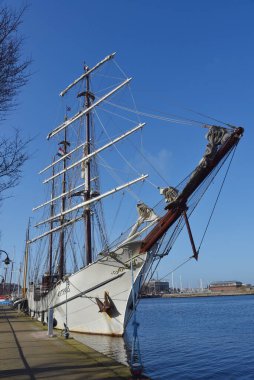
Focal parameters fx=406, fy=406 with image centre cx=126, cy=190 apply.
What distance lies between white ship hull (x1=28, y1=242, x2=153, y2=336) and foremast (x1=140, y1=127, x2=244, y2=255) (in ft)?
3.35

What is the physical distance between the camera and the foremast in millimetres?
15655

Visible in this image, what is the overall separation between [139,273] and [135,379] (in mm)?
12506

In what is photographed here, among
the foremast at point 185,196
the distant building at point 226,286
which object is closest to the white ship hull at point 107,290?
the foremast at point 185,196

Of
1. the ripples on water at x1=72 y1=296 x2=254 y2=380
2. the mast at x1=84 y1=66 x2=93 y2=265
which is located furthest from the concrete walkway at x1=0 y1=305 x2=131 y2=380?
the mast at x1=84 y1=66 x2=93 y2=265

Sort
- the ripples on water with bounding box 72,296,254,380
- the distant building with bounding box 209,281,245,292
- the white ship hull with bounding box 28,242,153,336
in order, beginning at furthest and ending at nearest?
the distant building with bounding box 209,281,245,292 < the white ship hull with bounding box 28,242,153,336 < the ripples on water with bounding box 72,296,254,380

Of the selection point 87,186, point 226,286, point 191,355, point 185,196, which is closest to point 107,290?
point 191,355

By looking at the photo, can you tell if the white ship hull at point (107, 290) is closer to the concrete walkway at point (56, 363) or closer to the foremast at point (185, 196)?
the foremast at point (185, 196)

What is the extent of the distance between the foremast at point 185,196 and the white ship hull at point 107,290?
1021 millimetres

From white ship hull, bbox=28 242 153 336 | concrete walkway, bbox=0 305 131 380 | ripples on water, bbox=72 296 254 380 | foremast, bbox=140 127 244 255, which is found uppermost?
foremast, bbox=140 127 244 255

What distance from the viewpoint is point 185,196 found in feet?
56.1

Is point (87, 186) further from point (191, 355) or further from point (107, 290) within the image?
point (191, 355)

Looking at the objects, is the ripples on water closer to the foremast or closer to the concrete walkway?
the concrete walkway

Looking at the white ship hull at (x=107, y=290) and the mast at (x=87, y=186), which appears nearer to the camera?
the white ship hull at (x=107, y=290)

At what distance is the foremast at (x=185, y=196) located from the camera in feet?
51.4
